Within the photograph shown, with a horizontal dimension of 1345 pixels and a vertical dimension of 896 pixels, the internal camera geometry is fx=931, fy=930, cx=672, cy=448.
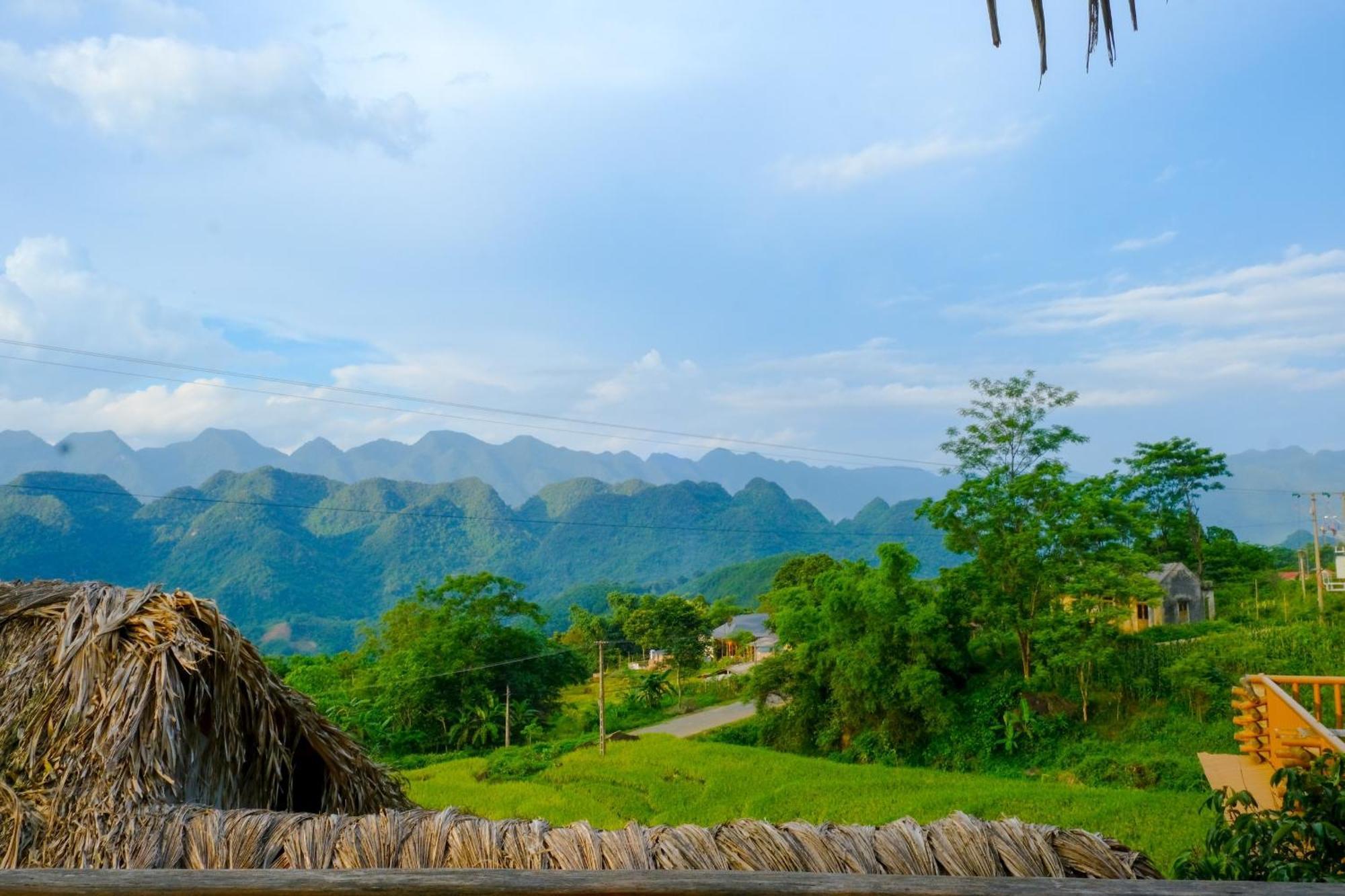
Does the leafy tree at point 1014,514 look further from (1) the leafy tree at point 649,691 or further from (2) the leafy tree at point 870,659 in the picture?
(1) the leafy tree at point 649,691

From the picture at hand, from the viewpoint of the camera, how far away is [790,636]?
627 inches

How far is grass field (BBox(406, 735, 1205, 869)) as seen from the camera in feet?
30.5

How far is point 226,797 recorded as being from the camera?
255 centimetres

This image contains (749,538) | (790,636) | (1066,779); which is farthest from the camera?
(749,538)

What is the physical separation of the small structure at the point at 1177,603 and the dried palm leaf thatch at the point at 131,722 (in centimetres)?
1849

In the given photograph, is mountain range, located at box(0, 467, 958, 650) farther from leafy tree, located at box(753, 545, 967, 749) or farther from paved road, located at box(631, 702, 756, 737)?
leafy tree, located at box(753, 545, 967, 749)

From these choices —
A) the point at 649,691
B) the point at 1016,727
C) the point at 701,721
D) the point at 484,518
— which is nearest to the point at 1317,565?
the point at 1016,727

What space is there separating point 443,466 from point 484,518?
56.2m

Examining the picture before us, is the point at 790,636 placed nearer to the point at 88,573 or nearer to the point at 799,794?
the point at 799,794

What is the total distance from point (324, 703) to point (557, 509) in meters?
→ 63.9

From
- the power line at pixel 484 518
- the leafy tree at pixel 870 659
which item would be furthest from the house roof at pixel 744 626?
the power line at pixel 484 518

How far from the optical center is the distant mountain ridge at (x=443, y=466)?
328 ft

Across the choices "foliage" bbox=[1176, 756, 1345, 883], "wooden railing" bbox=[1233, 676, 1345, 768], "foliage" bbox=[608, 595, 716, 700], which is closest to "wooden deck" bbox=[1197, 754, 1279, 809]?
"wooden railing" bbox=[1233, 676, 1345, 768]

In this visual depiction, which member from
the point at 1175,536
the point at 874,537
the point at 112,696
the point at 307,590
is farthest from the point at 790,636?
the point at 874,537
